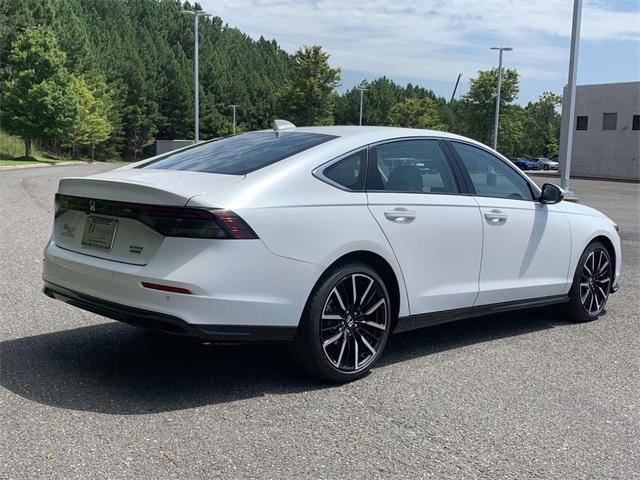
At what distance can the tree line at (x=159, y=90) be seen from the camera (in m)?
47.7

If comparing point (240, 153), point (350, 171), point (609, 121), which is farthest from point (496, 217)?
point (609, 121)

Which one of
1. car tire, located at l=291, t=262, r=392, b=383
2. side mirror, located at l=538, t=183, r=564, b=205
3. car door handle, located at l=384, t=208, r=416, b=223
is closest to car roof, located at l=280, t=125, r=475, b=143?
car door handle, located at l=384, t=208, r=416, b=223

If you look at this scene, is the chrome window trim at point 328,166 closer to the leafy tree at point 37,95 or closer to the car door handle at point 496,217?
the car door handle at point 496,217

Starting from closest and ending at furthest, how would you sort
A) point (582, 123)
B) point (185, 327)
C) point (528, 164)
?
point (185, 327)
point (582, 123)
point (528, 164)

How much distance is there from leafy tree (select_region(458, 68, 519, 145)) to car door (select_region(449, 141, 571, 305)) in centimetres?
5988

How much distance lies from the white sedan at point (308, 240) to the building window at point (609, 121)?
53290mm

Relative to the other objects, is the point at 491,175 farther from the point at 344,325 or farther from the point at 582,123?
the point at 582,123

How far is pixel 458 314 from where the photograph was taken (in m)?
5.05

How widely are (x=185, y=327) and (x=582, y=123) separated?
58.5 m

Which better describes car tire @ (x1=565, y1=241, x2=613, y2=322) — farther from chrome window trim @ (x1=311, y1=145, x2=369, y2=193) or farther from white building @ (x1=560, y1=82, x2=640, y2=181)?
white building @ (x1=560, y1=82, x2=640, y2=181)

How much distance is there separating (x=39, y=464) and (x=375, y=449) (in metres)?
1.57

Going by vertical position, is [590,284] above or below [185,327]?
below

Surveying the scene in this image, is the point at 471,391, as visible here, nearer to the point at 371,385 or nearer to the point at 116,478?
the point at 371,385

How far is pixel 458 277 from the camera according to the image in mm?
4969
